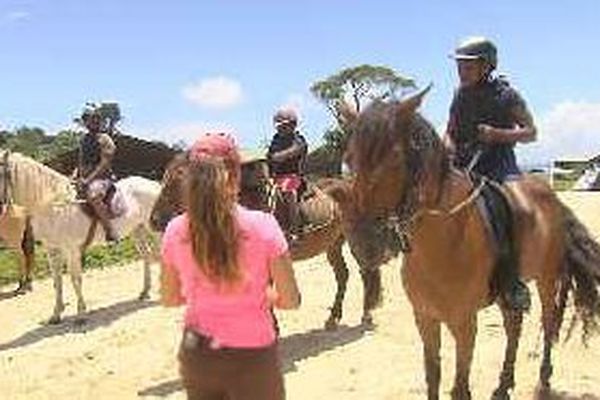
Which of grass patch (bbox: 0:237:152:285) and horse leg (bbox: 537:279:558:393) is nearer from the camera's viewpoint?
horse leg (bbox: 537:279:558:393)

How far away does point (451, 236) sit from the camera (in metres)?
7.67

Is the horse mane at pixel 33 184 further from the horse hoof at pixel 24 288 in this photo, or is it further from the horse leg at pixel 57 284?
the horse hoof at pixel 24 288

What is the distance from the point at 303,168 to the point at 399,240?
6.16 meters

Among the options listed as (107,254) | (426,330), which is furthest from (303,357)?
(107,254)

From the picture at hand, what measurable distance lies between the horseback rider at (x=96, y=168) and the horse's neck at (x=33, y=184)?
36 centimetres

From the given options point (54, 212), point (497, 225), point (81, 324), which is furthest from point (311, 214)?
point (497, 225)

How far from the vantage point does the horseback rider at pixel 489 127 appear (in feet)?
27.2

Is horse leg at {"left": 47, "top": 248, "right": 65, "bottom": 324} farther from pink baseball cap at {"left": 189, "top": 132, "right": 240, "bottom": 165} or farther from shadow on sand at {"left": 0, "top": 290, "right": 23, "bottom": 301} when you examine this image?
pink baseball cap at {"left": 189, "top": 132, "right": 240, "bottom": 165}

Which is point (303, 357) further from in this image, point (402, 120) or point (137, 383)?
point (402, 120)

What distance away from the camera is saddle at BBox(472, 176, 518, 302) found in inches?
320

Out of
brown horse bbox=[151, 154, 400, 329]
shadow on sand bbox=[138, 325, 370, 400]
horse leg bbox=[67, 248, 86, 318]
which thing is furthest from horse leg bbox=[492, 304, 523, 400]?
horse leg bbox=[67, 248, 86, 318]

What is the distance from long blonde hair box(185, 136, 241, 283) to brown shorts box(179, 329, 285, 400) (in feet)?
1.07

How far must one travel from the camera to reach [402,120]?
6.96m

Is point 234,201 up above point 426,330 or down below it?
above
